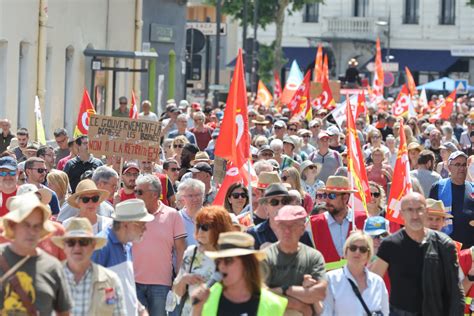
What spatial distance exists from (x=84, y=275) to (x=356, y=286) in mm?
1803

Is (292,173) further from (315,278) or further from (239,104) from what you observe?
(315,278)

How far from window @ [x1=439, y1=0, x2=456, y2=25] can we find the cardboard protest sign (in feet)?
194

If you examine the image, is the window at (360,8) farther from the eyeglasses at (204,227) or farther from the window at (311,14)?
the eyeglasses at (204,227)

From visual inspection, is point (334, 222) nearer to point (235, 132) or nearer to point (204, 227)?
point (204, 227)

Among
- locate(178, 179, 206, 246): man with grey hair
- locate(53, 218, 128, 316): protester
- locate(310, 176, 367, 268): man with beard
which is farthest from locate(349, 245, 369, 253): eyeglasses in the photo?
locate(178, 179, 206, 246): man with grey hair

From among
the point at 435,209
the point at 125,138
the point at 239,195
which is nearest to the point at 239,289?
the point at 435,209

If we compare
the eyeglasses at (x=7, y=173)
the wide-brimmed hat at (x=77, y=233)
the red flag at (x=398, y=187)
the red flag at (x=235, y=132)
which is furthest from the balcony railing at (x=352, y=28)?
the wide-brimmed hat at (x=77, y=233)

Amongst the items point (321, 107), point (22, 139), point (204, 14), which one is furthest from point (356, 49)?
point (22, 139)

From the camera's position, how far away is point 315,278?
337 inches

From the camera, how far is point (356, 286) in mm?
8961

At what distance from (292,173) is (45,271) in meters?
5.75

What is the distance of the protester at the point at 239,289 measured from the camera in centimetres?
745

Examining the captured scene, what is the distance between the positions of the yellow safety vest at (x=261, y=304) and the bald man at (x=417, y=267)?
7.57 ft

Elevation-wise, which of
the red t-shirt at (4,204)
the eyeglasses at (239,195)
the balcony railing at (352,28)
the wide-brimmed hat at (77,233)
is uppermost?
the balcony railing at (352,28)
